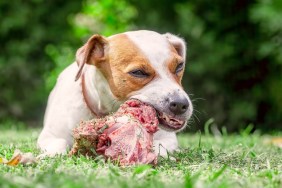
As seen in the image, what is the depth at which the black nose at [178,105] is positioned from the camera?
3421 millimetres

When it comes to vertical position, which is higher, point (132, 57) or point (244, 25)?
point (132, 57)

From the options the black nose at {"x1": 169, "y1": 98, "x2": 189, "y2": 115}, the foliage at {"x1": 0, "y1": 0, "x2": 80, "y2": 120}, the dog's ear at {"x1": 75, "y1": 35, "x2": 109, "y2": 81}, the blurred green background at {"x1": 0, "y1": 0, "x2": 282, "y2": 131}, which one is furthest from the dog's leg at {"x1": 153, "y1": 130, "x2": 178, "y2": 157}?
the foliage at {"x1": 0, "y1": 0, "x2": 80, "y2": 120}

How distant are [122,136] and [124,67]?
67 centimetres

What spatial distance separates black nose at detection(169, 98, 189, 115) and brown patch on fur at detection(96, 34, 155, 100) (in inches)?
10.7

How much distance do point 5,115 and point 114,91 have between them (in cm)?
605

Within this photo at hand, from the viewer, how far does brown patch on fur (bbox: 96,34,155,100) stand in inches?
144

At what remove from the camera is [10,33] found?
9.31m

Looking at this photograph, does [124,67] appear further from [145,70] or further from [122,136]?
[122,136]

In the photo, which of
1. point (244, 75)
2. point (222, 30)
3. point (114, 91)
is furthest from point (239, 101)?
point (114, 91)

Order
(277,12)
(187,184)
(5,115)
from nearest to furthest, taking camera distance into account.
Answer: (187,184), (277,12), (5,115)

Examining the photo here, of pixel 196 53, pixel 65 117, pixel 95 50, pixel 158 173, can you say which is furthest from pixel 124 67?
pixel 196 53

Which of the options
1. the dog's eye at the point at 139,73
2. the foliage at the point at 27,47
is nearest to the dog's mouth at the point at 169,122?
the dog's eye at the point at 139,73

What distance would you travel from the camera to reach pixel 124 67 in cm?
372

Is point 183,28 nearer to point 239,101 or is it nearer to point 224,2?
point 224,2
